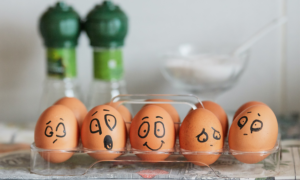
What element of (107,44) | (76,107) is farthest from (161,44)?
(76,107)

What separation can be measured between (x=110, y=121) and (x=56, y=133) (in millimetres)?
71

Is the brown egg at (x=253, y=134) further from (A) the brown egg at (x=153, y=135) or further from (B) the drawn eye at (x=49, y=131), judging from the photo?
(B) the drawn eye at (x=49, y=131)

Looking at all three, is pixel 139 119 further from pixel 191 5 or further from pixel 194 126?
pixel 191 5

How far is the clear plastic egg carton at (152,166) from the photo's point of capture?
41 cm

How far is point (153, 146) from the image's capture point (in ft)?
1.33

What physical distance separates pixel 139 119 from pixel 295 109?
568 millimetres

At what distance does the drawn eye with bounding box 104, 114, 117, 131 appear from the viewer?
1.35 ft

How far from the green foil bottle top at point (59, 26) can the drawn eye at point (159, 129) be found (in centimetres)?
36

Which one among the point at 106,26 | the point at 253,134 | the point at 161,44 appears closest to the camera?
the point at 253,134

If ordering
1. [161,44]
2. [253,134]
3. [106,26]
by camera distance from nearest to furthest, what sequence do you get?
1. [253,134]
2. [106,26]
3. [161,44]

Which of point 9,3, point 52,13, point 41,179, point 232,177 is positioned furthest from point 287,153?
point 9,3

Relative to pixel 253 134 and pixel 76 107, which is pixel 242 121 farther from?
pixel 76 107

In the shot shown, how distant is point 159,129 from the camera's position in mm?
407

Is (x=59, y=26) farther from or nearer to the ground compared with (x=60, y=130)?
farther from the ground
